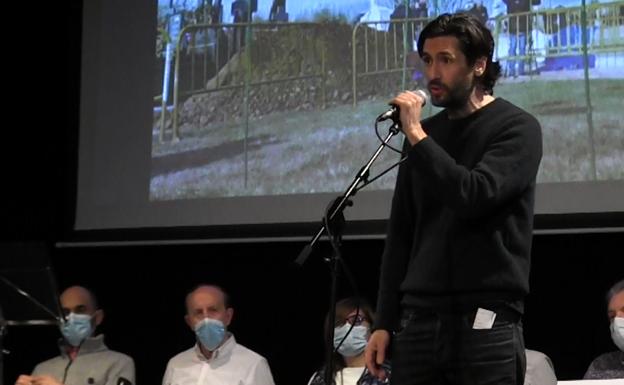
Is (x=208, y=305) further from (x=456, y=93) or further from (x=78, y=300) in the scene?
(x=456, y=93)

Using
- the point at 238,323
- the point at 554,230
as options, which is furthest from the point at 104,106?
the point at 554,230

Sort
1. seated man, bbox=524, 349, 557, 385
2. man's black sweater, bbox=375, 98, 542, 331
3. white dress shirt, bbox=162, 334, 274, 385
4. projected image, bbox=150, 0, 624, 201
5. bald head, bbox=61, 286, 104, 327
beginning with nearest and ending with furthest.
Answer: man's black sweater, bbox=375, 98, 542, 331 → seated man, bbox=524, 349, 557, 385 → projected image, bbox=150, 0, 624, 201 → white dress shirt, bbox=162, 334, 274, 385 → bald head, bbox=61, 286, 104, 327

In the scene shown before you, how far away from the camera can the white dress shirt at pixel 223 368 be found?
4.14 meters

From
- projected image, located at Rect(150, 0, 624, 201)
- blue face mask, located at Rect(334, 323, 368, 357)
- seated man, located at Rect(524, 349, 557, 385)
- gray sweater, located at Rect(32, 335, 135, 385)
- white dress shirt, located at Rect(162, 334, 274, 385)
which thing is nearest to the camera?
seated man, located at Rect(524, 349, 557, 385)

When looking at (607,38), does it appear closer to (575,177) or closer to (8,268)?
(575,177)

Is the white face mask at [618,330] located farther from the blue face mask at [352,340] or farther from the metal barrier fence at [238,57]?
the metal barrier fence at [238,57]

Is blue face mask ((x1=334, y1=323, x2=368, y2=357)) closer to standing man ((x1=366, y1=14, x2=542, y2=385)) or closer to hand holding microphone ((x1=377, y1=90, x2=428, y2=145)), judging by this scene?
standing man ((x1=366, y1=14, x2=542, y2=385))

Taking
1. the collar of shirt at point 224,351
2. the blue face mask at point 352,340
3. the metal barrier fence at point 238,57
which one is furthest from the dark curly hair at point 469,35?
the collar of shirt at point 224,351

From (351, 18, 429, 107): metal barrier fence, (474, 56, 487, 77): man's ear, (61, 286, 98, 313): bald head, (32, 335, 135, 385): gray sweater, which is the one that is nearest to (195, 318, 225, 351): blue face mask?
(32, 335, 135, 385): gray sweater

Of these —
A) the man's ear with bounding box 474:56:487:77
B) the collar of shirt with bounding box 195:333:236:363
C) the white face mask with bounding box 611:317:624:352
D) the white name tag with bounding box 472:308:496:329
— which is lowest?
the collar of shirt with bounding box 195:333:236:363

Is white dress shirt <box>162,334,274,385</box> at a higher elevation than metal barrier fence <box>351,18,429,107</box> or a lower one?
lower

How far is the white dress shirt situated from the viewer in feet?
13.6

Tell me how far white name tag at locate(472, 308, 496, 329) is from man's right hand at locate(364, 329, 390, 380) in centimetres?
24

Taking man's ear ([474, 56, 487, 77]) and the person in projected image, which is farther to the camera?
the person in projected image
